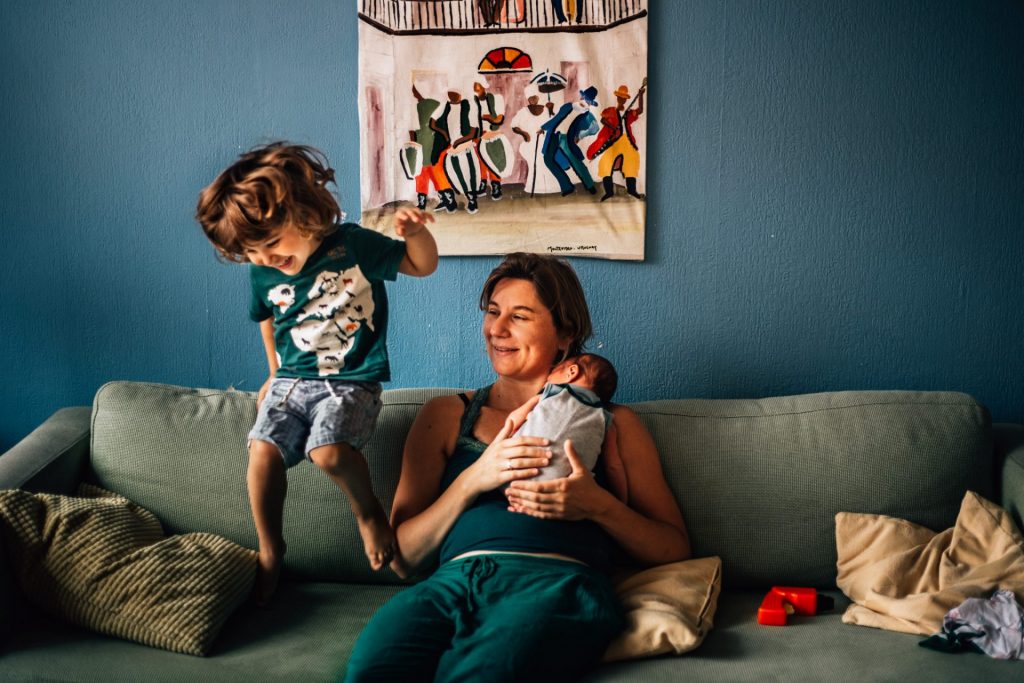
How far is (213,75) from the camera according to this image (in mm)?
2461

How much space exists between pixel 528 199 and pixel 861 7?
37.6 inches

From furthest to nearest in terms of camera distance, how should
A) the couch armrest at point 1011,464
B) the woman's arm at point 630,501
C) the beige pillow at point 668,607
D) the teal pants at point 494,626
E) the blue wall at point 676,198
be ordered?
1. the blue wall at point 676,198
2. the couch armrest at point 1011,464
3. the woman's arm at point 630,501
4. the beige pillow at point 668,607
5. the teal pants at point 494,626

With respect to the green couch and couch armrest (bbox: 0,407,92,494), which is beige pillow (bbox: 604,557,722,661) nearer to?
the green couch

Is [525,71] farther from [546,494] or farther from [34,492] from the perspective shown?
[34,492]

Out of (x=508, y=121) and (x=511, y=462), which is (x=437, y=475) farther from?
(x=508, y=121)

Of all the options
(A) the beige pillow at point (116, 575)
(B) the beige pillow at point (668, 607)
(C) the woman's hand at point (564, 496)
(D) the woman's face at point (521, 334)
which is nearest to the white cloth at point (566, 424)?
(C) the woman's hand at point (564, 496)

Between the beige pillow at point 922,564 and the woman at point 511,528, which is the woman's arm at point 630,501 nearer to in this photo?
the woman at point 511,528

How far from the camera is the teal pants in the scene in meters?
1.57

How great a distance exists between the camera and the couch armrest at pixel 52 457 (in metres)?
1.98

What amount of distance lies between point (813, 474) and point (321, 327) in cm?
111

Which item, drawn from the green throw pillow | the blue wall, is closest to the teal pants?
the green throw pillow

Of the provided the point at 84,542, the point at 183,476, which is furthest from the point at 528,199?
the point at 84,542

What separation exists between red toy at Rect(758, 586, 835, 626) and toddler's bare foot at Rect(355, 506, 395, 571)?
2.53 ft

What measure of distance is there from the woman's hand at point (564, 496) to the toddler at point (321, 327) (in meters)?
0.30
